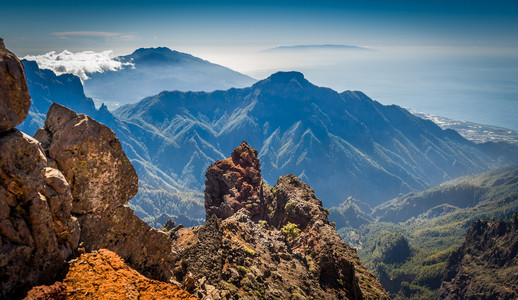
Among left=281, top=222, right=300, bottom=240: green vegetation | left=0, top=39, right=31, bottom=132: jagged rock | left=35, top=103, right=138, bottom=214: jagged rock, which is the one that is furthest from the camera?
left=281, top=222, right=300, bottom=240: green vegetation

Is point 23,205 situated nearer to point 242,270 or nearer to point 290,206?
point 242,270

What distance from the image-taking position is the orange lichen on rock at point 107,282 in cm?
1386

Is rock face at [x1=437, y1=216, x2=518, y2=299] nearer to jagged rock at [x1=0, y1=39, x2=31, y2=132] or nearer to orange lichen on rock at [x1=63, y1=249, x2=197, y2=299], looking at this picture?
orange lichen on rock at [x1=63, y1=249, x2=197, y2=299]

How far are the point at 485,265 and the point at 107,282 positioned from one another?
184 meters

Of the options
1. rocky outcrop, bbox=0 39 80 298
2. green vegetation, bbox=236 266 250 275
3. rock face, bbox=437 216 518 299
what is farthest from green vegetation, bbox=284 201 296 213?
rock face, bbox=437 216 518 299

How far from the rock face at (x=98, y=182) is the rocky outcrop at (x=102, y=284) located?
5.85ft

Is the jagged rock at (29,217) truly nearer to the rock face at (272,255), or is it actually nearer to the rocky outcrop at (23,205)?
the rocky outcrop at (23,205)

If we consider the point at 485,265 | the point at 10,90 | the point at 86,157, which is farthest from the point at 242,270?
the point at 485,265

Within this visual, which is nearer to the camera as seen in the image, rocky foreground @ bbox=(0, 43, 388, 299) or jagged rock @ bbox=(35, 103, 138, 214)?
rocky foreground @ bbox=(0, 43, 388, 299)

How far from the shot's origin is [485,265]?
14975 cm

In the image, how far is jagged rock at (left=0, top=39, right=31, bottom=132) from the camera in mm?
13352

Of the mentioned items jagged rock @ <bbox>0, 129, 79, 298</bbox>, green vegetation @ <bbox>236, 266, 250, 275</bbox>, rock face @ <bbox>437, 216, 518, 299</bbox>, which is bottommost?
rock face @ <bbox>437, 216, 518, 299</bbox>

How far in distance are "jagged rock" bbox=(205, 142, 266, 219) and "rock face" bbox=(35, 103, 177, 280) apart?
49754 millimetres

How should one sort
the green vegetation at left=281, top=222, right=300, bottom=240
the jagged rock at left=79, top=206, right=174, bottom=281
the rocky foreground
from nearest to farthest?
the rocky foreground
the jagged rock at left=79, top=206, right=174, bottom=281
the green vegetation at left=281, top=222, right=300, bottom=240
